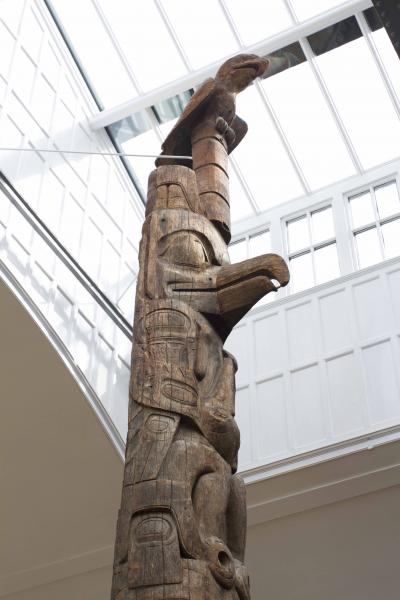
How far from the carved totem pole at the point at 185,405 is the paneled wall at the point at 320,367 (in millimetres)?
4113

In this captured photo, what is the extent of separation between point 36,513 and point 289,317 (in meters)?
3.46

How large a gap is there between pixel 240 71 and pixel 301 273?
16.7ft

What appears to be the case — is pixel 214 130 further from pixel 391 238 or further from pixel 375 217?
pixel 375 217

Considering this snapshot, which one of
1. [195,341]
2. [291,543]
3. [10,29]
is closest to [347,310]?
[291,543]

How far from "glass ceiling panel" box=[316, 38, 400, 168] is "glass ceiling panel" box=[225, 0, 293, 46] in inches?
26.5

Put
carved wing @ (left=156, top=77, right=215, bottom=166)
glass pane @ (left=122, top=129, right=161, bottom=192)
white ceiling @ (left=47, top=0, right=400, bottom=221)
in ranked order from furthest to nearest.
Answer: glass pane @ (left=122, top=129, right=161, bottom=192), white ceiling @ (left=47, top=0, right=400, bottom=221), carved wing @ (left=156, top=77, right=215, bottom=166)

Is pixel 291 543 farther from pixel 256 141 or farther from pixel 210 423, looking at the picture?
pixel 256 141

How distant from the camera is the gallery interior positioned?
23.3ft

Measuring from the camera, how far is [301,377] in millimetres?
8539

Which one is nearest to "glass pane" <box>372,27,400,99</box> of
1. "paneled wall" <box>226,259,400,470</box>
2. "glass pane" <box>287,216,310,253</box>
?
"glass pane" <box>287,216,310,253</box>

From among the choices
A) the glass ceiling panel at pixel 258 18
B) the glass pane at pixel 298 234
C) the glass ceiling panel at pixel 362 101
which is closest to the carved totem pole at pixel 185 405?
the glass pane at pixel 298 234

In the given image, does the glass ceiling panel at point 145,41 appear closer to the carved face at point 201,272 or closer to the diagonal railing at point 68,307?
the diagonal railing at point 68,307

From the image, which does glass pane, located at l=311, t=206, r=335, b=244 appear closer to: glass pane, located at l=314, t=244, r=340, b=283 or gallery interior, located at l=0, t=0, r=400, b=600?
gallery interior, located at l=0, t=0, r=400, b=600

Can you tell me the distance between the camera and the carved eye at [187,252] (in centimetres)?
377
